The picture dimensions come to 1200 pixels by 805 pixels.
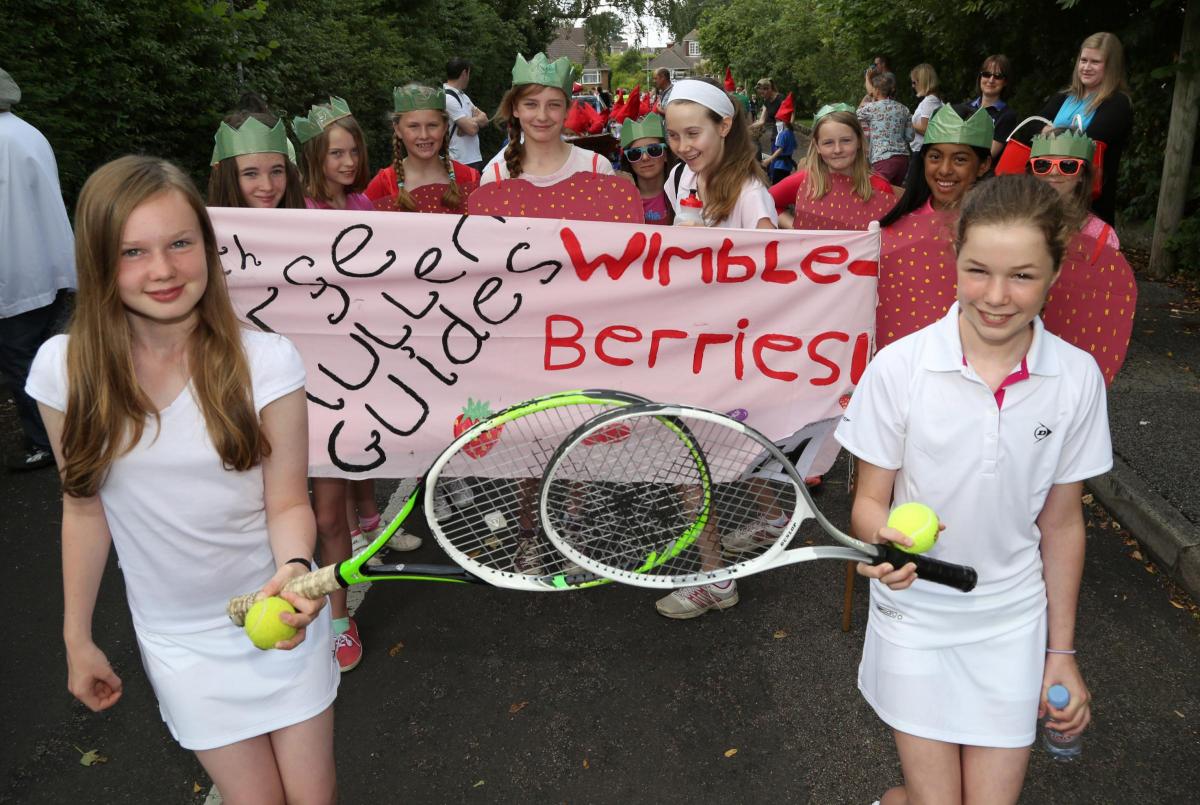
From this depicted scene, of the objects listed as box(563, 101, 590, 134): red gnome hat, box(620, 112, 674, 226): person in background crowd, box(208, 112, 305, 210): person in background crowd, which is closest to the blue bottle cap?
box(208, 112, 305, 210): person in background crowd

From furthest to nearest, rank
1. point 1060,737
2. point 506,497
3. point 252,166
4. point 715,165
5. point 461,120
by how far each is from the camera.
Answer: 1. point 461,120
2. point 715,165
3. point 252,166
4. point 506,497
5. point 1060,737

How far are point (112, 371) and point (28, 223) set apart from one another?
4.47 m

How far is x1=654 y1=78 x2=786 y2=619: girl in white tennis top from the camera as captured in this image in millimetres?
4168

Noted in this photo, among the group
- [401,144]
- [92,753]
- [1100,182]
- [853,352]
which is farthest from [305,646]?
[1100,182]

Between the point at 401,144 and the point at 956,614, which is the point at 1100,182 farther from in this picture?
the point at 956,614

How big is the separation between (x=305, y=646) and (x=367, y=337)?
1931 millimetres

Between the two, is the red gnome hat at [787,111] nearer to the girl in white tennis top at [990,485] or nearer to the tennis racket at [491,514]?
the tennis racket at [491,514]

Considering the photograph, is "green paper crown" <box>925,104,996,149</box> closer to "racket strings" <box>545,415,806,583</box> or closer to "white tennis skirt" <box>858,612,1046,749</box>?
"racket strings" <box>545,415,806,583</box>

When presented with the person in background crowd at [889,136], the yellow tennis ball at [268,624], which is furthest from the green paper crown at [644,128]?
the yellow tennis ball at [268,624]

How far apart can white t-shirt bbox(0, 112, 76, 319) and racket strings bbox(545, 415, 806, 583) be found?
466cm

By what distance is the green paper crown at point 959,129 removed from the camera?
3.91m

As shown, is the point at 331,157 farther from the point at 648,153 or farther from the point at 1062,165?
the point at 1062,165

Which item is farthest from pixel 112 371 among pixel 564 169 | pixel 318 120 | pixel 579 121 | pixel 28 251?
pixel 579 121

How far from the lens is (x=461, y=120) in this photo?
9.02m
